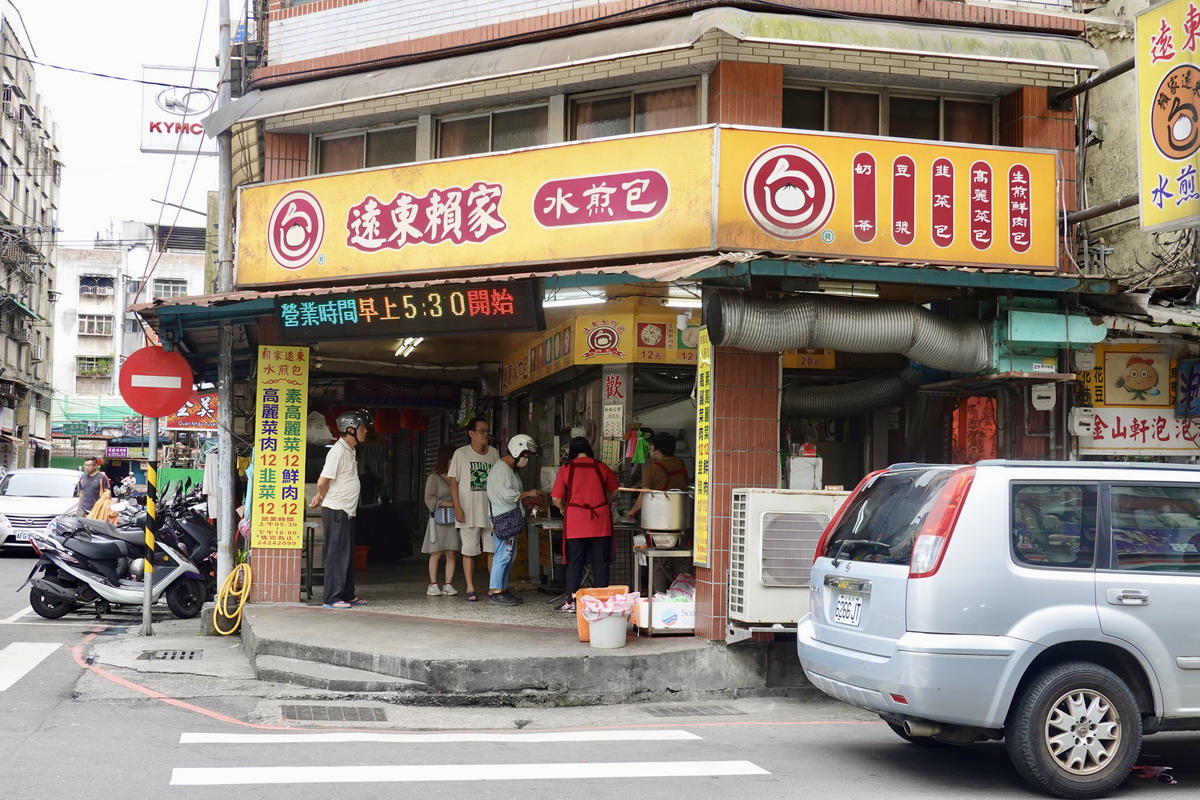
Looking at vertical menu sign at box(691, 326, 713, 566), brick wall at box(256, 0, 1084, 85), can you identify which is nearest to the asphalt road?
vertical menu sign at box(691, 326, 713, 566)

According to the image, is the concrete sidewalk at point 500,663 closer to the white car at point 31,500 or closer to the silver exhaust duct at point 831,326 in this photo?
the silver exhaust duct at point 831,326

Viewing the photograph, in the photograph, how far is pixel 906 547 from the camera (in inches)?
247

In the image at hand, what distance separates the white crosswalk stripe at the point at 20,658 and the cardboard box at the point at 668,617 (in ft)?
16.4

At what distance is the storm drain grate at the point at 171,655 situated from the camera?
402 inches

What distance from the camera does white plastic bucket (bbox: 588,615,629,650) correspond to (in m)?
9.17

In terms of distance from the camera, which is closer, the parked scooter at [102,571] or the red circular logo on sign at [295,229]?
the red circular logo on sign at [295,229]

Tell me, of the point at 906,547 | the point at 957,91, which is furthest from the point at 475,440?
the point at 906,547

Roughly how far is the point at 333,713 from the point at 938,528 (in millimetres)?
4508

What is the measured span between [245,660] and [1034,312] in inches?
298

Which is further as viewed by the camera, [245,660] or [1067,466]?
[245,660]

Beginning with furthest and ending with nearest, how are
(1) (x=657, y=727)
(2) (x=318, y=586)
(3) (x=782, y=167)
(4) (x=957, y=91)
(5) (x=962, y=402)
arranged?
(2) (x=318, y=586) → (5) (x=962, y=402) → (4) (x=957, y=91) → (3) (x=782, y=167) → (1) (x=657, y=727)

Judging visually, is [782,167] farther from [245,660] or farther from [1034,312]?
[245,660]

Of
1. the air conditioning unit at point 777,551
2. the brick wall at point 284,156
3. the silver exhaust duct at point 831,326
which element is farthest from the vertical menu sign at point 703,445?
the brick wall at point 284,156

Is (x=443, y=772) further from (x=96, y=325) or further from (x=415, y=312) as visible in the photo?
(x=96, y=325)
